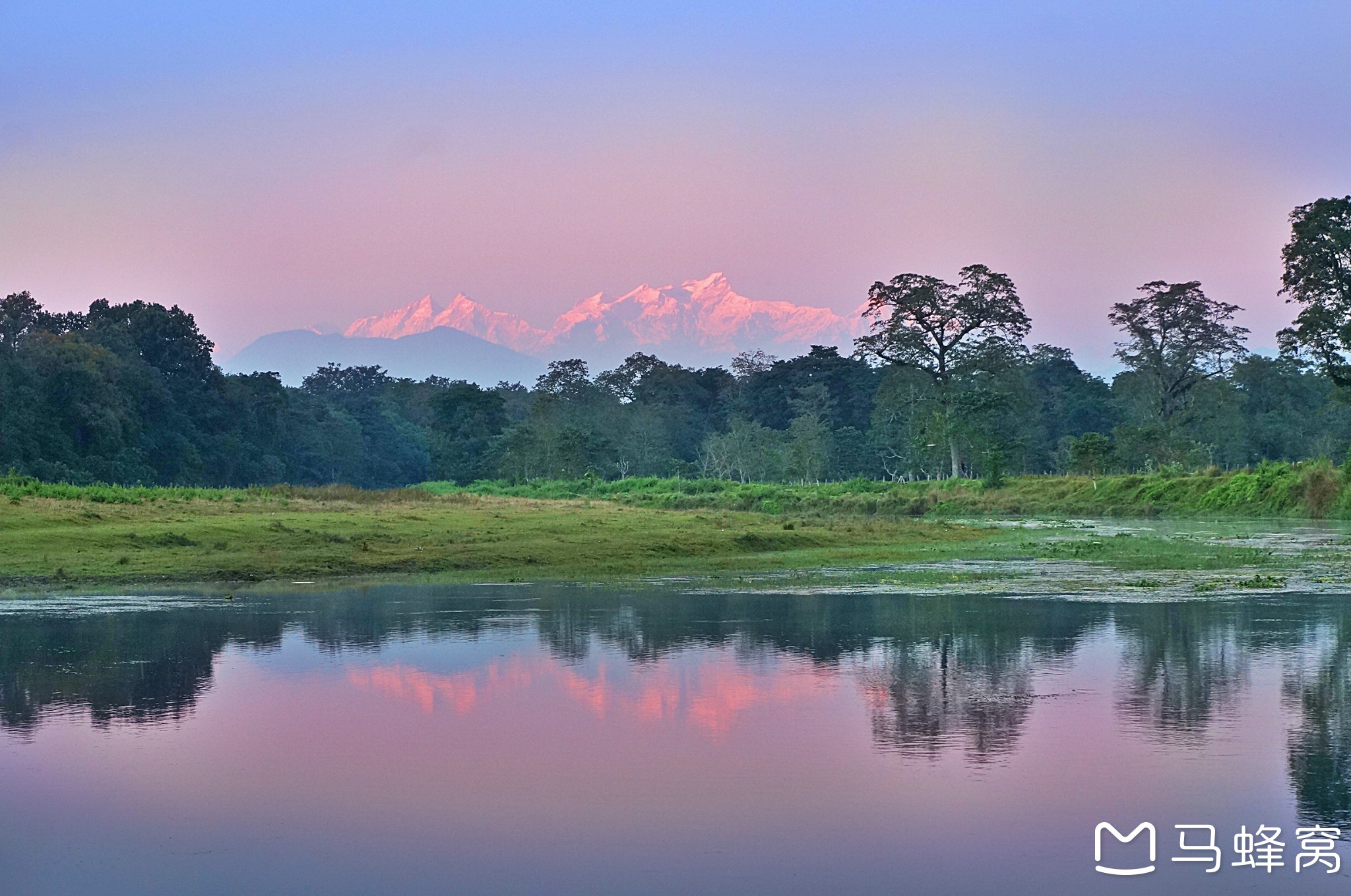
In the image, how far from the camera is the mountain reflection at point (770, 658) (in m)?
11.8

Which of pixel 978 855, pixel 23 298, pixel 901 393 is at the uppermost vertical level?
pixel 23 298

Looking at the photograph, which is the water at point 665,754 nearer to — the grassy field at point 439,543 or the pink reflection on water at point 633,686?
the pink reflection on water at point 633,686

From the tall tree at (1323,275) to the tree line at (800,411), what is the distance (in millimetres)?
Answer: 80

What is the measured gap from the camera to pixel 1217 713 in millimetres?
11867

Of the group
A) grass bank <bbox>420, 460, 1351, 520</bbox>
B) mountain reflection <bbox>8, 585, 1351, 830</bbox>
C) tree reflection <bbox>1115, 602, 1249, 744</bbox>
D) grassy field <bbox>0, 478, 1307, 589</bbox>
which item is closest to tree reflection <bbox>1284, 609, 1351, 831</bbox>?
mountain reflection <bbox>8, 585, 1351, 830</bbox>

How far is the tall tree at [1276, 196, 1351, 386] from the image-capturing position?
53938 millimetres

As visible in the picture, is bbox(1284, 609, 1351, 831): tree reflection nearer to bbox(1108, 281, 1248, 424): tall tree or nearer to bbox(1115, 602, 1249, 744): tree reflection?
bbox(1115, 602, 1249, 744): tree reflection

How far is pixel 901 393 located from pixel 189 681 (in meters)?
78.3

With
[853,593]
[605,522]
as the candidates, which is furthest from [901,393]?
[853,593]

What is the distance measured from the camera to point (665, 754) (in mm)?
10695

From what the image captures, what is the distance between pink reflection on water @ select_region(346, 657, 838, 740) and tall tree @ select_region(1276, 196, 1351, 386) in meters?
46.6

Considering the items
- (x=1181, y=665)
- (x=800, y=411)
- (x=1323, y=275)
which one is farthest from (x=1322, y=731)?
(x=800, y=411)

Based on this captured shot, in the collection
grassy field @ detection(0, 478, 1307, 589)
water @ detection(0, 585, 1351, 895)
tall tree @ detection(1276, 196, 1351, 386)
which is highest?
tall tree @ detection(1276, 196, 1351, 386)

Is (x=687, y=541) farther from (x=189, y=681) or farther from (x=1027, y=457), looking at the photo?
(x=1027, y=457)
